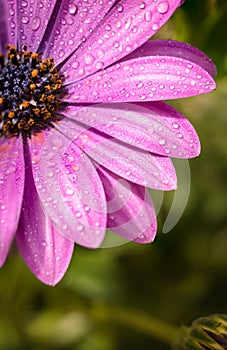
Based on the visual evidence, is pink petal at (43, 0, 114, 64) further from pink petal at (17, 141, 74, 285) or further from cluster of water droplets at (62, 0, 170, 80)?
pink petal at (17, 141, 74, 285)

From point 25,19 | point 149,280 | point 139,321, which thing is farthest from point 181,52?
point 149,280

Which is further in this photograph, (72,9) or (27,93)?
(27,93)

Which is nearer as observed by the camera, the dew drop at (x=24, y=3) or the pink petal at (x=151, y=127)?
the pink petal at (x=151, y=127)

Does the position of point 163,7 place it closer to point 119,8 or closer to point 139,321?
point 119,8

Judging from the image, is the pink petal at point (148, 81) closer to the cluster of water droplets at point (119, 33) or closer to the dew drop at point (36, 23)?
the cluster of water droplets at point (119, 33)

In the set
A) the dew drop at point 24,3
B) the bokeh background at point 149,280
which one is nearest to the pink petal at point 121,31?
the dew drop at point 24,3

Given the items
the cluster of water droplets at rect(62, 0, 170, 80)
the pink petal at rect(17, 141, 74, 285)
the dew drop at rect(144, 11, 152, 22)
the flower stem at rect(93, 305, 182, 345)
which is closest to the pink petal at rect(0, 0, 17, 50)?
the cluster of water droplets at rect(62, 0, 170, 80)
